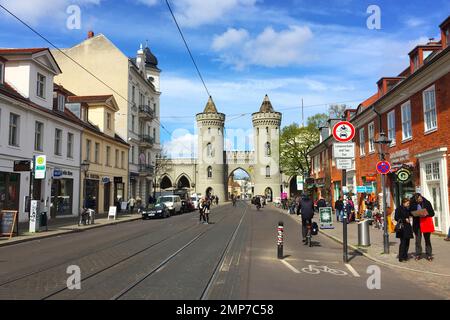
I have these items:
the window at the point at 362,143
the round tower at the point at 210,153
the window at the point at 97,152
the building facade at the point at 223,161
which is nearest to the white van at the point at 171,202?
the window at the point at 97,152

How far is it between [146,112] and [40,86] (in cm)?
2271

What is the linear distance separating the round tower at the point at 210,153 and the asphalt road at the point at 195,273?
76.6 meters

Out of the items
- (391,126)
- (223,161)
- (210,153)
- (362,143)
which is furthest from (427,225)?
(223,161)

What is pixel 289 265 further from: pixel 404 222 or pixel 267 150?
pixel 267 150

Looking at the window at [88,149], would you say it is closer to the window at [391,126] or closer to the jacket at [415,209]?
the window at [391,126]

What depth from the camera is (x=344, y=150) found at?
40.1ft

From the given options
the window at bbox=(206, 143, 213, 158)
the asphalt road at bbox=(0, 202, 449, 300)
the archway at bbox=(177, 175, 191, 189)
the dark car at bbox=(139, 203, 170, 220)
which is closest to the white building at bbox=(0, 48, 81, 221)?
the dark car at bbox=(139, 203, 170, 220)

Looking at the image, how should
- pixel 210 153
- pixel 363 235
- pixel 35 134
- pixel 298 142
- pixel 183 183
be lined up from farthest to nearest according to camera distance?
pixel 183 183 → pixel 210 153 → pixel 298 142 → pixel 35 134 → pixel 363 235

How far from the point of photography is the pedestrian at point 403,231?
11227mm

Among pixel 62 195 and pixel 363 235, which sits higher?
pixel 62 195

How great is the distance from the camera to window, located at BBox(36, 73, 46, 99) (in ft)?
86.8

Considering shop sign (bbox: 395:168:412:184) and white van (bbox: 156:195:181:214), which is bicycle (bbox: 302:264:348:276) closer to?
shop sign (bbox: 395:168:412:184)

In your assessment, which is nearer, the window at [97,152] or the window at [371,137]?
the window at [371,137]
